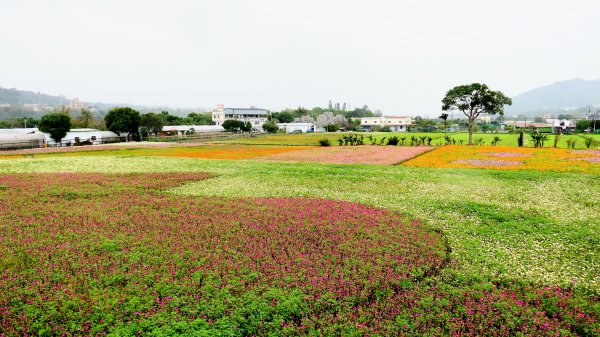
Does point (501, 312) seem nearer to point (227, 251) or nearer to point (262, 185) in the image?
point (227, 251)

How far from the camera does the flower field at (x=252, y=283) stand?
7.60m

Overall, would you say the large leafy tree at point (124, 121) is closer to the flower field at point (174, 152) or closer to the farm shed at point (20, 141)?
the farm shed at point (20, 141)

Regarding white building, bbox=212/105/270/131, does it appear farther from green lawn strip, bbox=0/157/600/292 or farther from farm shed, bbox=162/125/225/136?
green lawn strip, bbox=0/157/600/292

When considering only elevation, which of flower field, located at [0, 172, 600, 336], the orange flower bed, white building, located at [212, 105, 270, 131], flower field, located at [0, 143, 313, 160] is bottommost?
flower field, located at [0, 172, 600, 336]

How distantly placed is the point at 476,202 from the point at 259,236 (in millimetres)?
10618

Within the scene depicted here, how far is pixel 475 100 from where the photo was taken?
65.2 meters

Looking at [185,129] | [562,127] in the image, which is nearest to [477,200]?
→ [562,127]

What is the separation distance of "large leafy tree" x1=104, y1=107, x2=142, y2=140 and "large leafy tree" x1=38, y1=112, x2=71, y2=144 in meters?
10.5

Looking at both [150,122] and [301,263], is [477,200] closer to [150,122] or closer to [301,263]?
[301,263]

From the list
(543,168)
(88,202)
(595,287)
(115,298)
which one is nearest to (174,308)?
(115,298)

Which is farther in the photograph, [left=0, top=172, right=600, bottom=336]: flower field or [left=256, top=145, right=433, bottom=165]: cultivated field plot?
[left=256, top=145, right=433, bottom=165]: cultivated field plot

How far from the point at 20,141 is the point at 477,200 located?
76.0 m

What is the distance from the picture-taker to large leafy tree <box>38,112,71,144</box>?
73.6 m

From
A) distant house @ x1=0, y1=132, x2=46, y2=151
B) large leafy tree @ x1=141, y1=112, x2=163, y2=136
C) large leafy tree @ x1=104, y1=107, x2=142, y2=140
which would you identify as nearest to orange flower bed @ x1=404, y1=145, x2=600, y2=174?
distant house @ x1=0, y1=132, x2=46, y2=151
